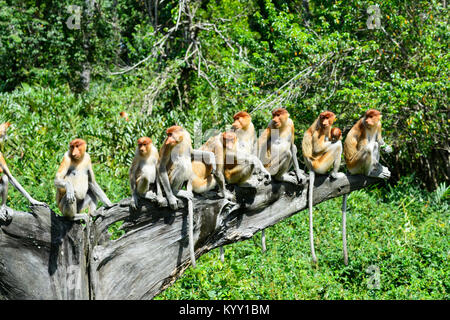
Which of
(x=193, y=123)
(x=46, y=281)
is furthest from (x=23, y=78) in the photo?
(x=46, y=281)

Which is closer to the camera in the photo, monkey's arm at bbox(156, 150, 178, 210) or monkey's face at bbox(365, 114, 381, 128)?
monkey's arm at bbox(156, 150, 178, 210)

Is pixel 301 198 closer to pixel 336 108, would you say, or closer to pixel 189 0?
pixel 336 108

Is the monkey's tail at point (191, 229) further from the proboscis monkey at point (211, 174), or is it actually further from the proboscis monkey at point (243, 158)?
the proboscis monkey at point (243, 158)

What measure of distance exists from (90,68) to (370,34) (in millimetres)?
8688

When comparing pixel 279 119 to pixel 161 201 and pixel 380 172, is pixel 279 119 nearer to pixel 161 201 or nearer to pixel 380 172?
pixel 380 172

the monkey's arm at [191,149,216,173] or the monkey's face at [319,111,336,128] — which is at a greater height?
the monkey's face at [319,111,336,128]

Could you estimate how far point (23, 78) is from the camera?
591 inches

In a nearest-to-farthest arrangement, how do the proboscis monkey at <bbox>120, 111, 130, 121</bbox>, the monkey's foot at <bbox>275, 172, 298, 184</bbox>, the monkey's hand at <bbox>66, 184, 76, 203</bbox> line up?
the monkey's hand at <bbox>66, 184, 76, 203</bbox>
the monkey's foot at <bbox>275, 172, 298, 184</bbox>
the proboscis monkey at <bbox>120, 111, 130, 121</bbox>

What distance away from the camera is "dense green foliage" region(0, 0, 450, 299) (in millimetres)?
6125

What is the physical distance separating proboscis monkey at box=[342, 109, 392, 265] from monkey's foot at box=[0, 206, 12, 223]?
9.75ft

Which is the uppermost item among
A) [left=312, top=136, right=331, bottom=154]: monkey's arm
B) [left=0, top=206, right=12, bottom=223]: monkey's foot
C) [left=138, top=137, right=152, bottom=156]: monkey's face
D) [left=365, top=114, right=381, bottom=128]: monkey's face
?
[left=138, top=137, right=152, bottom=156]: monkey's face

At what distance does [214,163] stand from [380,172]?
161 cm

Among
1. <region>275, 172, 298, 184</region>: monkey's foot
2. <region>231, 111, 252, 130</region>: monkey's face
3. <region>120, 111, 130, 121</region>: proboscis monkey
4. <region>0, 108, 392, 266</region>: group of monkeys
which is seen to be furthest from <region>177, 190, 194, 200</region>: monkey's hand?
<region>120, 111, 130, 121</region>: proboscis monkey

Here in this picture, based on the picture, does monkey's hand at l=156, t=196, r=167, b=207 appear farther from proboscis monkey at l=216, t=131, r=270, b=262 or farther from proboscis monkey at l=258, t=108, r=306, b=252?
proboscis monkey at l=258, t=108, r=306, b=252
